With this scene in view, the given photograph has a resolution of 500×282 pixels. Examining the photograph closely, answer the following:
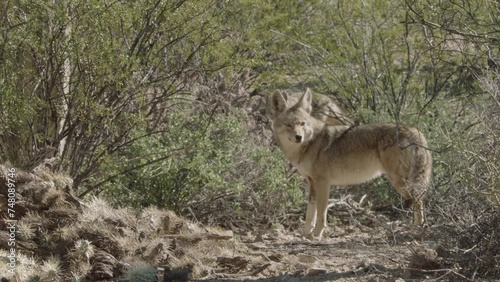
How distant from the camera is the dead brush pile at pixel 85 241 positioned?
710cm

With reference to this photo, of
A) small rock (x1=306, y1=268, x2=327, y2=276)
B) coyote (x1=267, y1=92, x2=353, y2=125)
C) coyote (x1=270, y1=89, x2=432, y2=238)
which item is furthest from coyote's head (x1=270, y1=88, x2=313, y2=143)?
small rock (x1=306, y1=268, x2=327, y2=276)

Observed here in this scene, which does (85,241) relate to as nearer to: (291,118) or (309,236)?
(309,236)

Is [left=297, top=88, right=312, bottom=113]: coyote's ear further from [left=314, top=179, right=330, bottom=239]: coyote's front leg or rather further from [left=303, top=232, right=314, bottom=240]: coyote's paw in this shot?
[left=303, top=232, right=314, bottom=240]: coyote's paw

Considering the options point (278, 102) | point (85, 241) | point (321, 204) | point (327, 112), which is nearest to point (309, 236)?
point (321, 204)

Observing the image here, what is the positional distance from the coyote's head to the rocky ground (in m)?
3.09

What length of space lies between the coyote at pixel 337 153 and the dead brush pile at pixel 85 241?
3251 millimetres

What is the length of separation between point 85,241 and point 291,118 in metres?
4.64

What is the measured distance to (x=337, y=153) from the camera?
11.0 metres

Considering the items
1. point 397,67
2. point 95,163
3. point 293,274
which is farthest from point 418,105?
point 293,274

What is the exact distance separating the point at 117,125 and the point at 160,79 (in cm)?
73

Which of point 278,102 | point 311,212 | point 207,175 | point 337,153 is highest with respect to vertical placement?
point 278,102

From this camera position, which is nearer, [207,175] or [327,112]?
[207,175]

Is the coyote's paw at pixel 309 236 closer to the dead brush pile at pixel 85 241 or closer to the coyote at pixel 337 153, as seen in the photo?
the coyote at pixel 337 153

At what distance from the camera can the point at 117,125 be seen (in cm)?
955
